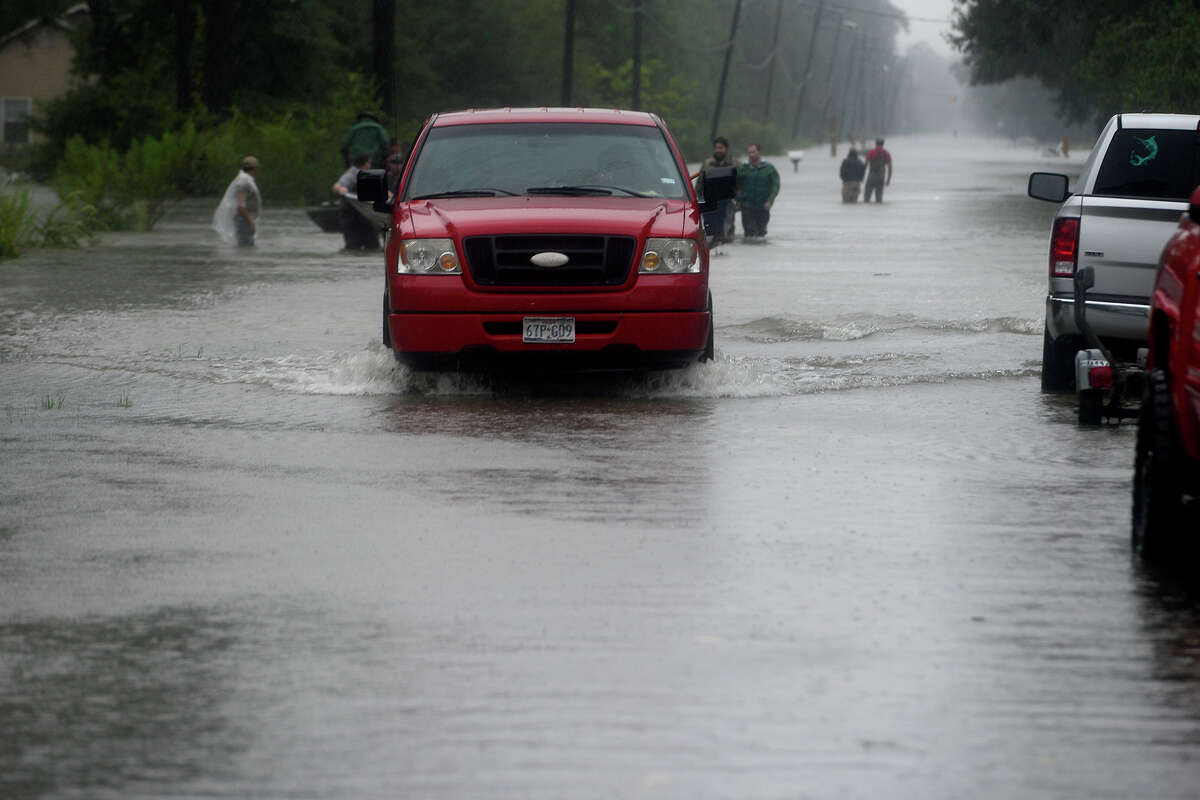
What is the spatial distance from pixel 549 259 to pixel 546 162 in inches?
61.0

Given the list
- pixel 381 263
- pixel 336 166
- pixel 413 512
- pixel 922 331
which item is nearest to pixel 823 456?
pixel 413 512

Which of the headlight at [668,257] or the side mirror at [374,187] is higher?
the side mirror at [374,187]

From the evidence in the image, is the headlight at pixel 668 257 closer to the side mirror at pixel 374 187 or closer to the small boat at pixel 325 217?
the side mirror at pixel 374 187

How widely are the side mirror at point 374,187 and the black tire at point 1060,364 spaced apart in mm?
4503

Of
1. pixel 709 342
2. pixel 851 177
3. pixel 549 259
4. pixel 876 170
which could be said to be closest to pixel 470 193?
pixel 549 259

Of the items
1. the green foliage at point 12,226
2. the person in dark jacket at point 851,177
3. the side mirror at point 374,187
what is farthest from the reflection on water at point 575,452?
Result: the person in dark jacket at point 851,177

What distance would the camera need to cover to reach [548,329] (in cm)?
1262

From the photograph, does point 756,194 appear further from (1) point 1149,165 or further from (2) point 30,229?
(1) point 1149,165

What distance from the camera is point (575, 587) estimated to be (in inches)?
285

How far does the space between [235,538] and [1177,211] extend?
6.43 metres

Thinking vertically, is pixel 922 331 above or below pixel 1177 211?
below

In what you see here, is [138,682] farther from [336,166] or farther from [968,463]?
[336,166]

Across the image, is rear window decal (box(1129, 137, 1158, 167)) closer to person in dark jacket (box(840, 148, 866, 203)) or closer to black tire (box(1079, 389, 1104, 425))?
black tire (box(1079, 389, 1104, 425))

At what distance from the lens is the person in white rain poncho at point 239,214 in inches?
1165
